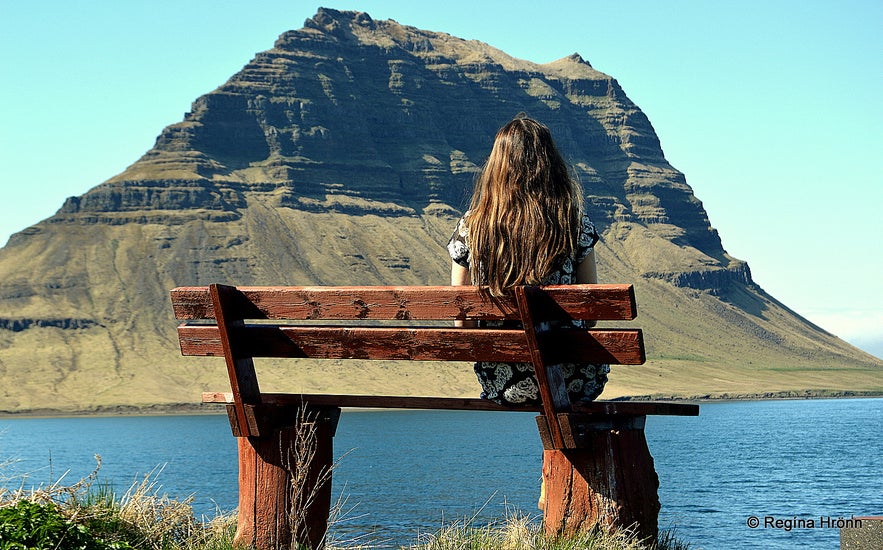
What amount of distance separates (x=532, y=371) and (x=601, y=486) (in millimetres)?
739

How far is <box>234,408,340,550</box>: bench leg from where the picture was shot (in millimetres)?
6270

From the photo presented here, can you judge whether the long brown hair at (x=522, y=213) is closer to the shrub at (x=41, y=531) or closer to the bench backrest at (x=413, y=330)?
the bench backrest at (x=413, y=330)

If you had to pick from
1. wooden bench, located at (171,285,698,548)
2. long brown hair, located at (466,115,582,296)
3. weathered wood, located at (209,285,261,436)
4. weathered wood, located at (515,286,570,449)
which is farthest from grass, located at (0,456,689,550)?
long brown hair, located at (466,115,582,296)

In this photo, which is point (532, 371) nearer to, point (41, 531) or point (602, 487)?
point (602, 487)

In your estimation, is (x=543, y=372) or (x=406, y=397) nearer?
(x=543, y=372)

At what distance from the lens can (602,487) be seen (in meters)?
5.95

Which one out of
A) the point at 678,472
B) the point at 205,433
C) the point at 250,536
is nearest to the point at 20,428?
the point at 205,433

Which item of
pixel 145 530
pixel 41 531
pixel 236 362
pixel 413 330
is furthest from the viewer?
pixel 145 530

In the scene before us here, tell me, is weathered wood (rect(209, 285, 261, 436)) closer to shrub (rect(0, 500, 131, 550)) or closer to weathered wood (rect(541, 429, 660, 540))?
shrub (rect(0, 500, 131, 550))

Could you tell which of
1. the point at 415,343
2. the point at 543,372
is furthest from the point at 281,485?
the point at 543,372

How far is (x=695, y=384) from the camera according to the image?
554 feet

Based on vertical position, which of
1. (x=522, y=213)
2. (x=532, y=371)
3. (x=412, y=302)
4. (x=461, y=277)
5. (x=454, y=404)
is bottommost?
(x=454, y=404)

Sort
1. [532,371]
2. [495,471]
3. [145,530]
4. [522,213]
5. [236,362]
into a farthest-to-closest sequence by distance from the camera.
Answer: [495,471]
[145,530]
[236,362]
[532,371]
[522,213]

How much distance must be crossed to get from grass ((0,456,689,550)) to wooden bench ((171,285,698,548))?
184 mm
